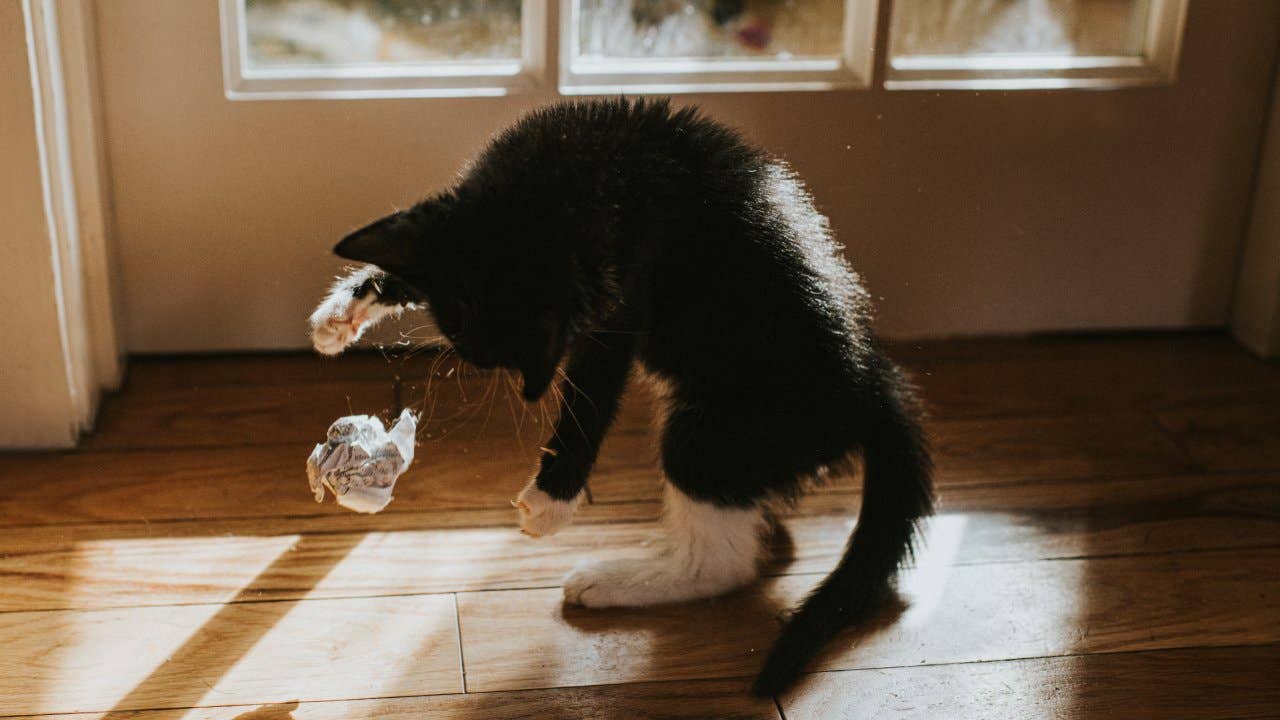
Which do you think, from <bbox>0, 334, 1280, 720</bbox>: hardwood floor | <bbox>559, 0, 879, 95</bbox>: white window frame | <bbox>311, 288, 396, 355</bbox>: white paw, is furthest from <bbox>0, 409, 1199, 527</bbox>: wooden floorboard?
<bbox>559, 0, 879, 95</bbox>: white window frame

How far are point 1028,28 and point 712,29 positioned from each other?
42 centimetres

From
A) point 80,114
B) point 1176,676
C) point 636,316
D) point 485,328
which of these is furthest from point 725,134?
point 80,114

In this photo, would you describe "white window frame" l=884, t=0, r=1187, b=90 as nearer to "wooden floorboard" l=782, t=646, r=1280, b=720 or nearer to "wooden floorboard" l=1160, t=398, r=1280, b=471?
"wooden floorboard" l=1160, t=398, r=1280, b=471

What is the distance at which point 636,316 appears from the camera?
3.94 feet

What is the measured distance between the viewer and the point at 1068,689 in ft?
3.92

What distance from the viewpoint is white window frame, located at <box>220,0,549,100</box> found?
1614 mm

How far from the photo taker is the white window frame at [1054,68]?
5.66ft

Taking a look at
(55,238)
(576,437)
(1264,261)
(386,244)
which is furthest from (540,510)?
(1264,261)

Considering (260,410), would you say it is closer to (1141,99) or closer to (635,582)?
(635,582)

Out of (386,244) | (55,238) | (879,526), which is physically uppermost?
(386,244)

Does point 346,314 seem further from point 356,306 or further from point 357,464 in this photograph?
point 357,464

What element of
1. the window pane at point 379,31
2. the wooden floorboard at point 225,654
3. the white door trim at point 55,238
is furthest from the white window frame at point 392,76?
the wooden floorboard at point 225,654

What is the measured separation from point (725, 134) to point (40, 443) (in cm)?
84

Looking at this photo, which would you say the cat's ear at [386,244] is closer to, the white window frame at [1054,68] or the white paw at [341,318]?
the white paw at [341,318]
